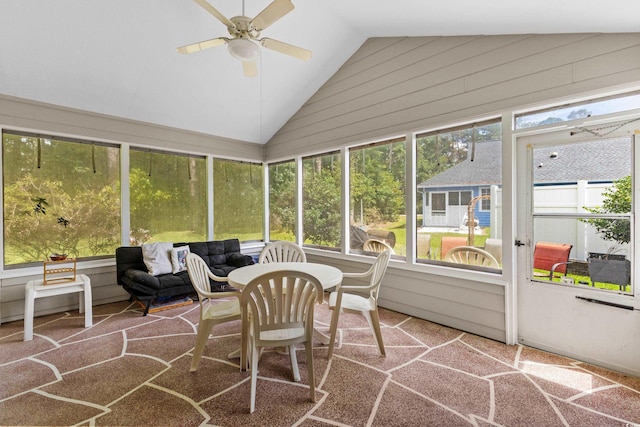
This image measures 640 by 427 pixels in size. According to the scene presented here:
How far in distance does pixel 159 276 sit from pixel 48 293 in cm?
112

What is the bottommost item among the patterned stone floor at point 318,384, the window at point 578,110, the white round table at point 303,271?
the patterned stone floor at point 318,384

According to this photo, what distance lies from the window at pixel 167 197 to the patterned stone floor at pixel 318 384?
1953 mm

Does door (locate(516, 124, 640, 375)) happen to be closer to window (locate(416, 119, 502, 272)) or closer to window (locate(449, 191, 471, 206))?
window (locate(416, 119, 502, 272))

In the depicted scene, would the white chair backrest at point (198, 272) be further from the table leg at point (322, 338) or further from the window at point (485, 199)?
the window at point (485, 199)

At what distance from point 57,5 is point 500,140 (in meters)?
4.71

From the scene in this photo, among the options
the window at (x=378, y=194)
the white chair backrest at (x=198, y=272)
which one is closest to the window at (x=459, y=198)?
the window at (x=378, y=194)

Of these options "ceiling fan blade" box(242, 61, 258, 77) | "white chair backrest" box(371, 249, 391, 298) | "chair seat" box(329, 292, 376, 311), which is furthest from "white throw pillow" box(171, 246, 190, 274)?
"white chair backrest" box(371, 249, 391, 298)

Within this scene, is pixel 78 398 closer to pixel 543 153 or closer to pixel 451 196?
pixel 451 196

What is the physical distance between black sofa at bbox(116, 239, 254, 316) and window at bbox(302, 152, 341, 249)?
4.17 ft

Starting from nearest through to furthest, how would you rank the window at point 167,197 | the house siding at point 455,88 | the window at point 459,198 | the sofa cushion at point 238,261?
the house siding at point 455,88 < the window at point 459,198 < the window at point 167,197 < the sofa cushion at point 238,261

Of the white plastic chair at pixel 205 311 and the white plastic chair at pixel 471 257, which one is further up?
the white plastic chair at pixel 471 257

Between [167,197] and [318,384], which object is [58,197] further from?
[318,384]

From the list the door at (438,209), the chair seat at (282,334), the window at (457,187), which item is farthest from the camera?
the door at (438,209)

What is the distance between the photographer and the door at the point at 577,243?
242cm
